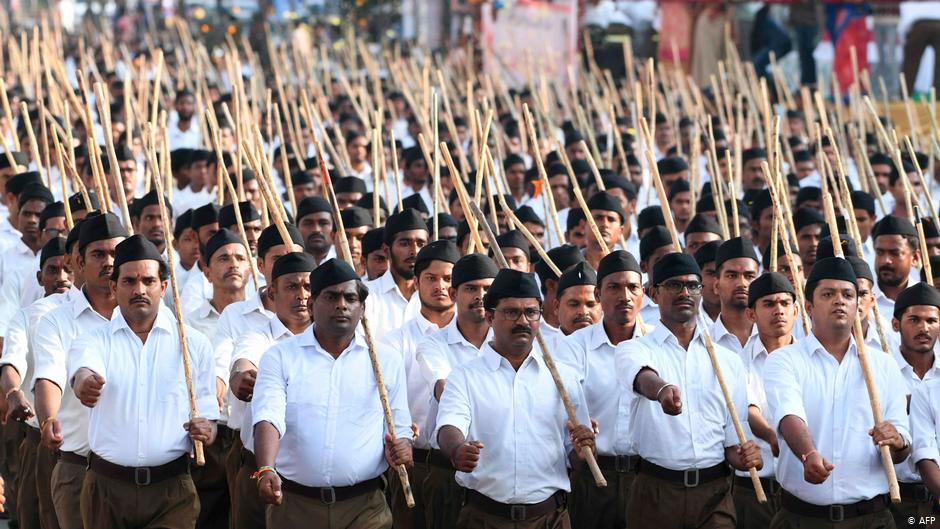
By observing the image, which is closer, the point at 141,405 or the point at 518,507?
the point at 518,507

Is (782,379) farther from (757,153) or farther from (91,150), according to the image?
(757,153)

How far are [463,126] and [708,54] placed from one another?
7257mm

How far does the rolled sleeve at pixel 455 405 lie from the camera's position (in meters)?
5.71

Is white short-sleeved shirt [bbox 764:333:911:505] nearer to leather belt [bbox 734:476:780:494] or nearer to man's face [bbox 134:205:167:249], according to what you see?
leather belt [bbox 734:476:780:494]

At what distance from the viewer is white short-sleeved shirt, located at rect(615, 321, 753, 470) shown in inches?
239

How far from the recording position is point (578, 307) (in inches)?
272

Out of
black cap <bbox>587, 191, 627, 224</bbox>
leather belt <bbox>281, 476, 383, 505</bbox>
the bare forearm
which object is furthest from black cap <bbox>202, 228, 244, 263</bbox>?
the bare forearm

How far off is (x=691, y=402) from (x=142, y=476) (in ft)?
6.63

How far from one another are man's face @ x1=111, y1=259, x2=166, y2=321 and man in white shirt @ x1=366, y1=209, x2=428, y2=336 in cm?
151

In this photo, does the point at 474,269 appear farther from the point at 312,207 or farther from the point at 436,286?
the point at 312,207

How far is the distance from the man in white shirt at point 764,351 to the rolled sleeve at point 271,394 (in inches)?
70.5

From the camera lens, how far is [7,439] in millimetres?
8672

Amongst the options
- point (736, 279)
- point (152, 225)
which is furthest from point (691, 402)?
point (152, 225)

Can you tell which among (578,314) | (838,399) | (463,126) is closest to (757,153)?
(463,126)
